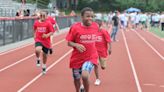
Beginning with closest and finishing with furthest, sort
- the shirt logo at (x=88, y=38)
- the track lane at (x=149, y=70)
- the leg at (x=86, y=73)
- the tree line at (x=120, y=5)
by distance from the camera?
the leg at (x=86, y=73), the shirt logo at (x=88, y=38), the track lane at (x=149, y=70), the tree line at (x=120, y=5)

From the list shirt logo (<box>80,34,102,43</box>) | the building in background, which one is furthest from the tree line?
shirt logo (<box>80,34,102,43</box>)

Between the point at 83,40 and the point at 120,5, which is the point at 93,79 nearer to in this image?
the point at 83,40

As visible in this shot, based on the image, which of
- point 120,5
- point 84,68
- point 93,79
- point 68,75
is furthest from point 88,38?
point 120,5

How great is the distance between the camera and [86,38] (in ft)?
29.7

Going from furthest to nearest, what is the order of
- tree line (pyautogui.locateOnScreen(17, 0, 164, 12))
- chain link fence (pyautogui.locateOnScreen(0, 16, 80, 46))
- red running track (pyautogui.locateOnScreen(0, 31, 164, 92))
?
tree line (pyautogui.locateOnScreen(17, 0, 164, 12)), chain link fence (pyautogui.locateOnScreen(0, 16, 80, 46)), red running track (pyautogui.locateOnScreen(0, 31, 164, 92))

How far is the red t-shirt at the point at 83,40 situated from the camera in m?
9.02

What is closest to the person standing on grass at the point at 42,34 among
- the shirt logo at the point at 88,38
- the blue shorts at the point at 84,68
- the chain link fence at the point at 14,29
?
the blue shorts at the point at 84,68

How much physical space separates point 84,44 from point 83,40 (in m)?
0.07

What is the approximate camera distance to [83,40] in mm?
9094

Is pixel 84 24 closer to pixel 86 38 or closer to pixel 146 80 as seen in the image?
pixel 86 38

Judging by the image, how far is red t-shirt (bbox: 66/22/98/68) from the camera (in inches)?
355

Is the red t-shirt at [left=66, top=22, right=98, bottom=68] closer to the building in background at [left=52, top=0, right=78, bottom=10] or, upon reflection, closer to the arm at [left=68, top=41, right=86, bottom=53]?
the arm at [left=68, top=41, right=86, bottom=53]

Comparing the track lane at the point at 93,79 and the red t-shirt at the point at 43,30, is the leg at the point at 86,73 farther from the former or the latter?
the red t-shirt at the point at 43,30

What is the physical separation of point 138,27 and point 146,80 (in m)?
45.3
